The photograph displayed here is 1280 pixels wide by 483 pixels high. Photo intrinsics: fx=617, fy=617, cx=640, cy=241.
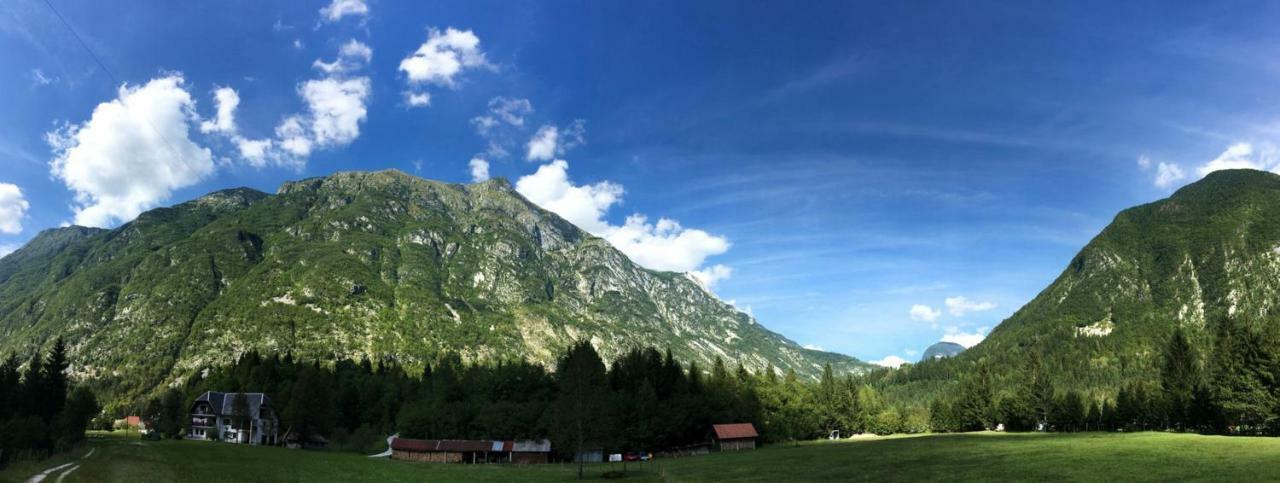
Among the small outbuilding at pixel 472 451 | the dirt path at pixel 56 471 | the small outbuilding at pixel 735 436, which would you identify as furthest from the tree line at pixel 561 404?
the dirt path at pixel 56 471

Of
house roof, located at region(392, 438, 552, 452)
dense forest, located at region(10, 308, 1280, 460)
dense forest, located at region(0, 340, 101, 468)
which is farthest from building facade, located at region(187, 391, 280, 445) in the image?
house roof, located at region(392, 438, 552, 452)

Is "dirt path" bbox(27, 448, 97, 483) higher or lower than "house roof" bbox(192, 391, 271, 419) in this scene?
higher

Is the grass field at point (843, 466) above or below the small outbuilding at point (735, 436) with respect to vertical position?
above

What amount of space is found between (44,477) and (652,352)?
315ft

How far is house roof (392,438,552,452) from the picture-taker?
102250 mm

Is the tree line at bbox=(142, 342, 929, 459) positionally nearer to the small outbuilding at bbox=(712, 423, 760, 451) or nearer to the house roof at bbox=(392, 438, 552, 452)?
the house roof at bbox=(392, 438, 552, 452)

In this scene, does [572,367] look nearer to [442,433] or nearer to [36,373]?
[442,433]

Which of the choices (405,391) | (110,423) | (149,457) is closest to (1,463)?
(149,457)

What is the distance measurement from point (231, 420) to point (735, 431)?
341 ft

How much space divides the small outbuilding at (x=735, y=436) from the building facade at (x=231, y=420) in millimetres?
92695

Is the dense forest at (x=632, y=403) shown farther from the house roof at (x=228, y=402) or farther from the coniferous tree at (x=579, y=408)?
the house roof at (x=228, y=402)

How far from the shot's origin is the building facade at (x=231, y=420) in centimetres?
12631

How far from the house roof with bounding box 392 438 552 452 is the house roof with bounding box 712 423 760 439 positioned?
30.9m

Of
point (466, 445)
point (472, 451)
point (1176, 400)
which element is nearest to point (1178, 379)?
point (1176, 400)
